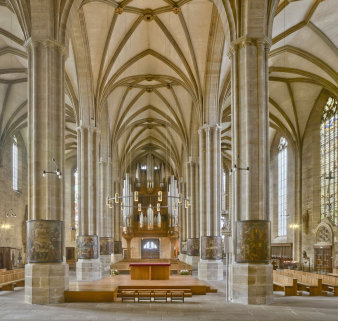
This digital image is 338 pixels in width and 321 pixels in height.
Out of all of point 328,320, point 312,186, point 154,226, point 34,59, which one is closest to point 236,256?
point 328,320

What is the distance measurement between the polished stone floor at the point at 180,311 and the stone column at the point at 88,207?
8.66m

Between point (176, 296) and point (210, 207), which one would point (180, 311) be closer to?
point (176, 296)

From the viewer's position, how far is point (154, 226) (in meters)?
48.6

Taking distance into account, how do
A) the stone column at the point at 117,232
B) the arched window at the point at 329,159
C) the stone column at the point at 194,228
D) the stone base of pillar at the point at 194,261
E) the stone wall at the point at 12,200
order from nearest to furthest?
the arched window at the point at 329,159, the stone base of pillar at the point at 194,261, the stone column at the point at 194,228, the stone wall at the point at 12,200, the stone column at the point at 117,232

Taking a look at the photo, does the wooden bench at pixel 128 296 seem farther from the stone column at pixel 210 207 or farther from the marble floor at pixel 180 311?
the stone column at pixel 210 207

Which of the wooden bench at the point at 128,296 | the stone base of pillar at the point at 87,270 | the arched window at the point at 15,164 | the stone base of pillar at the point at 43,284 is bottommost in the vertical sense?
the stone base of pillar at the point at 87,270

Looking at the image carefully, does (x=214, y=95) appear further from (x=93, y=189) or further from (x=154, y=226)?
(x=154, y=226)

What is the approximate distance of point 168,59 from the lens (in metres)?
27.1

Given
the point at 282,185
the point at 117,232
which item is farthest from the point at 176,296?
the point at 117,232

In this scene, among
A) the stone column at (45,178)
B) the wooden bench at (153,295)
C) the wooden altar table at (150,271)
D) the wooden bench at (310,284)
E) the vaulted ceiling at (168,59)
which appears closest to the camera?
the stone column at (45,178)

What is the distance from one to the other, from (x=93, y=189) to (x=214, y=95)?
900 cm

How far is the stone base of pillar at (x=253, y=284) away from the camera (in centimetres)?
1445

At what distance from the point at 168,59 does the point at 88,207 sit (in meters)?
10.3

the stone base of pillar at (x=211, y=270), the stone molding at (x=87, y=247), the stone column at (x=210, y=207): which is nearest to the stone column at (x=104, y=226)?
the stone molding at (x=87, y=247)
